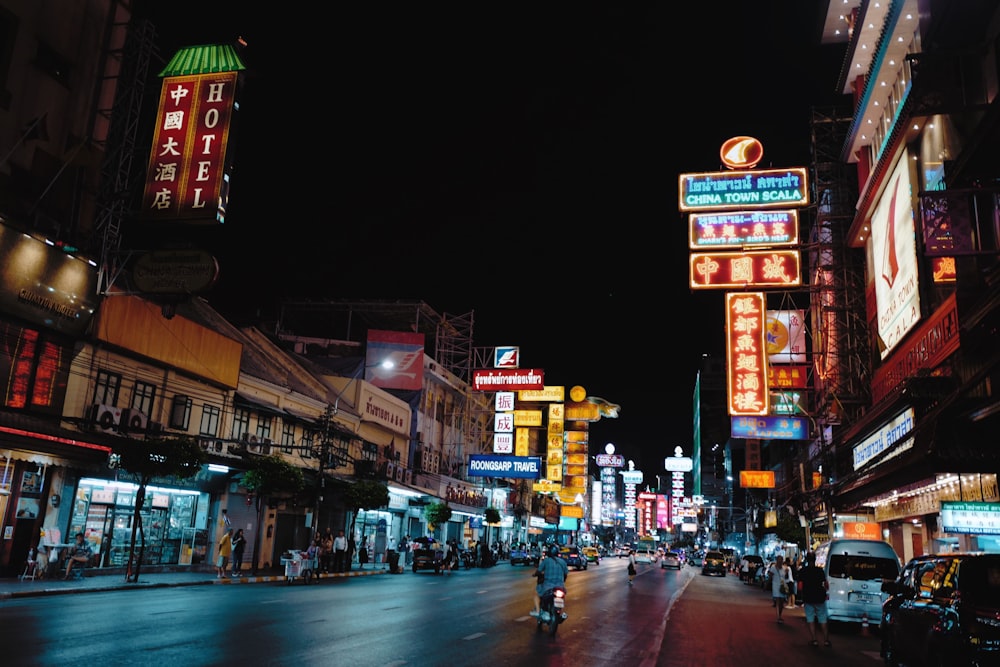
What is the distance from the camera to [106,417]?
24.8 meters

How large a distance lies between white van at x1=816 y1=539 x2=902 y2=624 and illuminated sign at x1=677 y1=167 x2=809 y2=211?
58.1 feet

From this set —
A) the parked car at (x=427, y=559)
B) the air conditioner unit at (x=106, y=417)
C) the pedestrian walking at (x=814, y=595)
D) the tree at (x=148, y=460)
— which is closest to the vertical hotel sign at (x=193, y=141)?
the air conditioner unit at (x=106, y=417)

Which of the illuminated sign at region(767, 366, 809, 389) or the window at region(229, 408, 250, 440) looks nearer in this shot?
the window at region(229, 408, 250, 440)

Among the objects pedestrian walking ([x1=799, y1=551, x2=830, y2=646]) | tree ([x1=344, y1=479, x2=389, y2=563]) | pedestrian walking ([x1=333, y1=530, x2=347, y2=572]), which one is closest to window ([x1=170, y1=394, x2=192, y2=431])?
pedestrian walking ([x1=333, y1=530, x2=347, y2=572])

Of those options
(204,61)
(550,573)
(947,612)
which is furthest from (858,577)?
(204,61)

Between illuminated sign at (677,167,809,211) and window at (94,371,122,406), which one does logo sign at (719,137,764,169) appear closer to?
illuminated sign at (677,167,809,211)

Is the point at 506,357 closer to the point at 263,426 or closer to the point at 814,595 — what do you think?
the point at 263,426

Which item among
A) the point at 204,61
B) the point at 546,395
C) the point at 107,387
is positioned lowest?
the point at 107,387

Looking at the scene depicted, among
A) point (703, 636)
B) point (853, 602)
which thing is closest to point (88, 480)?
point (703, 636)

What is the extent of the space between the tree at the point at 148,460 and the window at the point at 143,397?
11.3ft

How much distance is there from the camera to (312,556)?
28125 mm

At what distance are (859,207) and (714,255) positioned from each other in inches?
240

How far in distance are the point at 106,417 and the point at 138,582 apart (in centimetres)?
580

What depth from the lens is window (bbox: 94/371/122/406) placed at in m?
25.1
